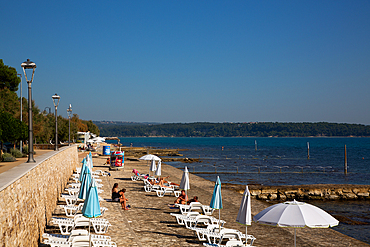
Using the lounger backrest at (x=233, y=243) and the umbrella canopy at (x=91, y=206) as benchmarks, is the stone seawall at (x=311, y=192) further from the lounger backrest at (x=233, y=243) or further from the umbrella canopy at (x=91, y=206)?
the umbrella canopy at (x=91, y=206)

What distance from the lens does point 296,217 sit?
633 cm

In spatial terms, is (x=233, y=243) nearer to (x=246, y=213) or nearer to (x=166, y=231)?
(x=246, y=213)

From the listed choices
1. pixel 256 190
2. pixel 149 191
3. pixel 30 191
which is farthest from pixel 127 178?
pixel 30 191

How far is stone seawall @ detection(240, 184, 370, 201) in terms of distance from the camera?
23312 mm

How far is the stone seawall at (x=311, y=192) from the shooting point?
76.5ft

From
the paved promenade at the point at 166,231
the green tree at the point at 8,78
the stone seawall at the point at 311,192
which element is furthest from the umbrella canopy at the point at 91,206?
A: the green tree at the point at 8,78

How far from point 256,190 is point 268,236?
13.2 m

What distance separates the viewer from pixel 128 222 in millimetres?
11461

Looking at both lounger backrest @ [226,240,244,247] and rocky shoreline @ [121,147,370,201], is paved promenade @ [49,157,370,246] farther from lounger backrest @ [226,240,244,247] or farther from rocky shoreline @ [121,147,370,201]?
rocky shoreline @ [121,147,370,201]

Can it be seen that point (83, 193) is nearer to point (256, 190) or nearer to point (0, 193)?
point (0, 193)

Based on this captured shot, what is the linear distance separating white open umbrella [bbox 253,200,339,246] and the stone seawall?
1694 centimetres

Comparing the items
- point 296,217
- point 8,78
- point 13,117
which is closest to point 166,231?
point 296,217

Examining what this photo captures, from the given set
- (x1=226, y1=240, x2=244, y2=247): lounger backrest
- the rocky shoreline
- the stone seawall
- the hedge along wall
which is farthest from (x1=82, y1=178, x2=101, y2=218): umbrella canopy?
the stone seawall

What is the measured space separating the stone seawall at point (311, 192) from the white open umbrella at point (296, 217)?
1694cm
